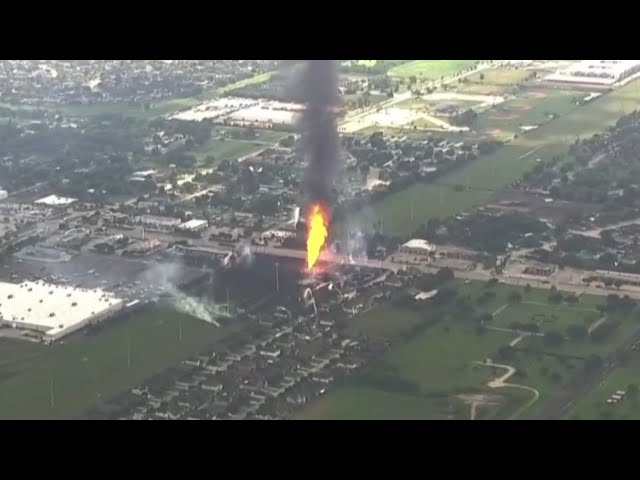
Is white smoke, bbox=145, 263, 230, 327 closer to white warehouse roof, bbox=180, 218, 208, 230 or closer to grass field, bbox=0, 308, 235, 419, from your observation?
grass field, bbox=0, 308, 235, 419

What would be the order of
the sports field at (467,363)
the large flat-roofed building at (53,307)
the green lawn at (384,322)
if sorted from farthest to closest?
the large flat-roofed building at (53,307), the green lawn at (384,322), the sports field at (467,363)

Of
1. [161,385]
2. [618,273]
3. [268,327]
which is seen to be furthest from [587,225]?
[161,385]

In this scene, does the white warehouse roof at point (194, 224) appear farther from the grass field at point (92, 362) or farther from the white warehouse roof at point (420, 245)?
the grass field at point (92, 362)

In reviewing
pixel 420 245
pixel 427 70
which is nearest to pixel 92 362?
pixel 420 245

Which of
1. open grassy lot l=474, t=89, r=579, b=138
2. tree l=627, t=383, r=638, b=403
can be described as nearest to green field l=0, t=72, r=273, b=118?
open grassy lot l=474, t=89, r=579, b=138

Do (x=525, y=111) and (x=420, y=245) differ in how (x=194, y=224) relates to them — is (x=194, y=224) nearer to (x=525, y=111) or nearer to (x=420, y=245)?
(x=420, y=245)

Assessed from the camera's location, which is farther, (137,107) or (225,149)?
(137,107)

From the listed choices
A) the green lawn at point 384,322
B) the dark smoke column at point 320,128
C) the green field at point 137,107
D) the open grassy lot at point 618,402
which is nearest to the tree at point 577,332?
the open grassy lot at point 618,402
